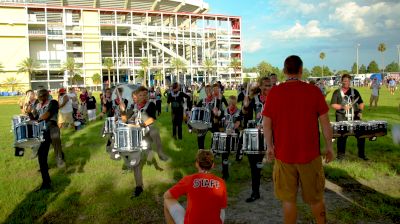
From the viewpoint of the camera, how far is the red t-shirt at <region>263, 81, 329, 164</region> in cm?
437

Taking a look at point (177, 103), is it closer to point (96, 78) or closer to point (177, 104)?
point (177, 104)

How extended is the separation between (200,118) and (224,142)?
5.44 feet

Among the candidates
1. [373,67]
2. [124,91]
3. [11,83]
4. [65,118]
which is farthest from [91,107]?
[373,67]

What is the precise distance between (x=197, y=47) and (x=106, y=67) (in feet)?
89.9

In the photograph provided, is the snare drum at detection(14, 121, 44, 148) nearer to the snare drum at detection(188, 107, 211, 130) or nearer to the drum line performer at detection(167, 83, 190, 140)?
the snare drum at detection(188, 107, 211, 130)

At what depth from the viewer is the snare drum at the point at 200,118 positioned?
9.28 meters

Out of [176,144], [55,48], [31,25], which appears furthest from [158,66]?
[176,144]

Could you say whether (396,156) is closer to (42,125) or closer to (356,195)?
(356,195)

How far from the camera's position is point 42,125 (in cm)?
799

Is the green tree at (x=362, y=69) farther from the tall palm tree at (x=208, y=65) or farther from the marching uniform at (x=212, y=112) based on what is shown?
the marching uniform at (x=212, y=112)

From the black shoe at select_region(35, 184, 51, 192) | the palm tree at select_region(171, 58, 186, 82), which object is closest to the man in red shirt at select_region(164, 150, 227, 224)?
the black shoe at select_region(35, 184, 51, 192)

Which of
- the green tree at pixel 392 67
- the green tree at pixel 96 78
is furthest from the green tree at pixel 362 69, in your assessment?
the green tree at pixel 96 78

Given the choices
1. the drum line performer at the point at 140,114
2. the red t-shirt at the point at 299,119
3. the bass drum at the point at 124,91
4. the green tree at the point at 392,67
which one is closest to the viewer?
the red t-shirt at the point at 299,119

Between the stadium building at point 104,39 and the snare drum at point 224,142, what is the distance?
251 feet
